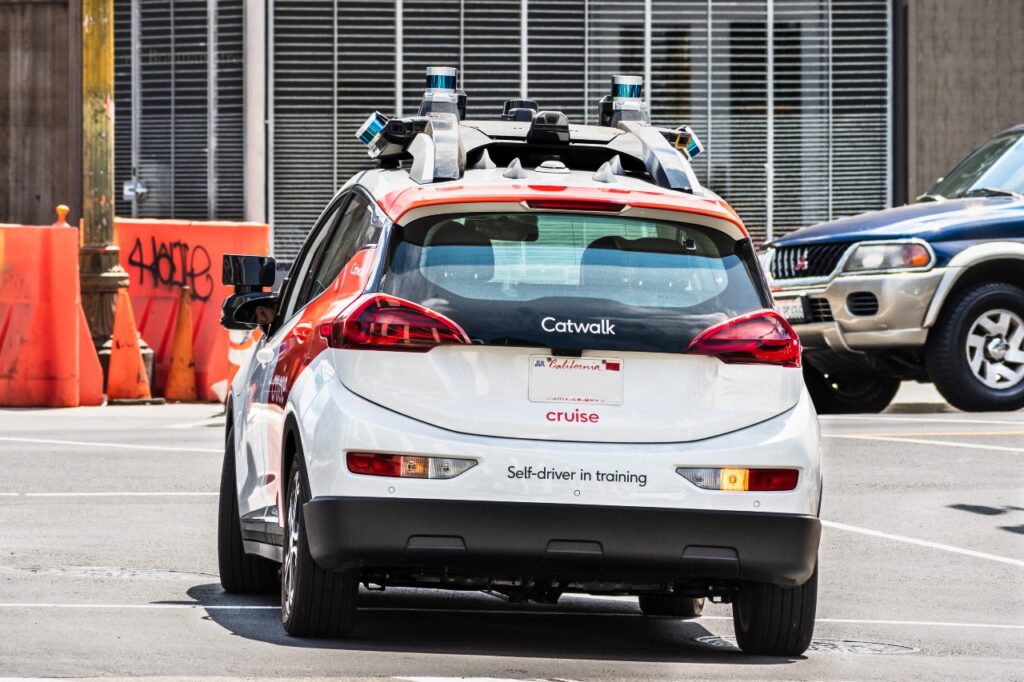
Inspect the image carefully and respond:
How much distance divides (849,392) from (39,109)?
468 inches

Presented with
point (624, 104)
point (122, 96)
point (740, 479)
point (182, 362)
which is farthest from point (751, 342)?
point (122, 96)

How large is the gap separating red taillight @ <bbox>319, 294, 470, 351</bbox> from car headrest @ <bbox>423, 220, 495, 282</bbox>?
0.48ft

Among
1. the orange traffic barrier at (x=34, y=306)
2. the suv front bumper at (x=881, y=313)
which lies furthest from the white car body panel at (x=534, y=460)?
the orange traffic barrier at (x=34, y=306)

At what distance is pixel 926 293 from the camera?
15.9 meters

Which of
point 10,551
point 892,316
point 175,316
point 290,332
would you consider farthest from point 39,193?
point 290,332

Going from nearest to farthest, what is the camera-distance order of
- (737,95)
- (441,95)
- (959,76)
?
(441,95), (959,76), (737,95)

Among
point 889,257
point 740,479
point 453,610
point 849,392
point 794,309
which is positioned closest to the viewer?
point 740,479

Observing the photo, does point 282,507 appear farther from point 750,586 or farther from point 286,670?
point 750,586

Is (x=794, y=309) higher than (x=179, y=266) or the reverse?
the reverse

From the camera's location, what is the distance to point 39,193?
2553 centimetres

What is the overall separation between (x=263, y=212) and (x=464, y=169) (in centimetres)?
1777

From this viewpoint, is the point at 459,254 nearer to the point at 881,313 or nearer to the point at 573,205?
the point at 573,205

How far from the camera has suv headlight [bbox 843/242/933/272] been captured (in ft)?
52.4

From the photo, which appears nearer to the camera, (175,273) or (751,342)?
(751,342)
